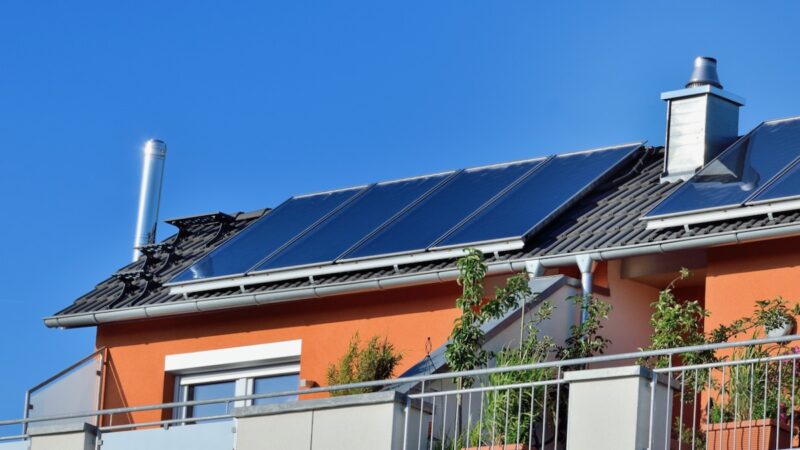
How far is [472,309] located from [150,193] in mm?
8434

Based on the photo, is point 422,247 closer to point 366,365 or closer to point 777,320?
point 366,365

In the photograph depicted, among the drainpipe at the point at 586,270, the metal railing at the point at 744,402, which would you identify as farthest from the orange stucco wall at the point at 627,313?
the metal railing at the point at 744,402

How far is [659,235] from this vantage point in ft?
54.1

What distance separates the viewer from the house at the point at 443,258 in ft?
53.1

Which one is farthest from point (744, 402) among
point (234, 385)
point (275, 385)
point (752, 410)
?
point (234, 385)

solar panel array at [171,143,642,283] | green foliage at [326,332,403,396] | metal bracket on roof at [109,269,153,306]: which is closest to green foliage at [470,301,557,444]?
green foliage at [326,332,403,396]

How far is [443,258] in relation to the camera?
17.6m

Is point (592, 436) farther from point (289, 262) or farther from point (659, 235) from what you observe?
point (289, 262)

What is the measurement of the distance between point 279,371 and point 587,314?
4.30 m

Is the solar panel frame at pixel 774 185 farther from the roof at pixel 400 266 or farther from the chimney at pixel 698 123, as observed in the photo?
the chimney at pixel 698 123

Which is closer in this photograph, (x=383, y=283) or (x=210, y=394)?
(x=383, y=283)

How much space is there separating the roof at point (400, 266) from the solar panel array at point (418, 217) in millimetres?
190

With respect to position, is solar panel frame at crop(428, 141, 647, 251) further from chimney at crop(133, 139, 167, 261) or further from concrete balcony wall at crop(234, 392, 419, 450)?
chimney at crop(133, 139, 167, 261)

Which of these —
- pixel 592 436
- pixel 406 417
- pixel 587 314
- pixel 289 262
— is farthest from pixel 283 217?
pixel 592 436
